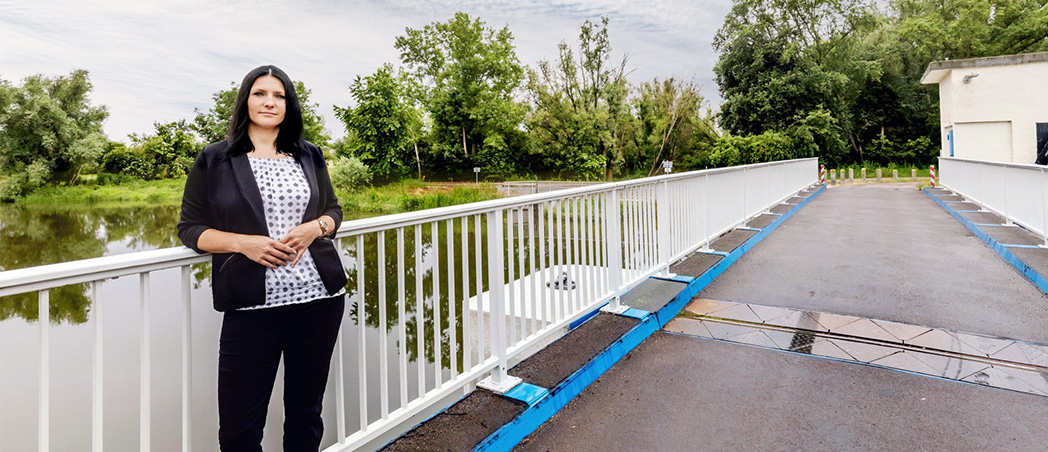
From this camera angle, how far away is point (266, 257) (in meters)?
1.46

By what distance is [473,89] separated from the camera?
38500 millimetres

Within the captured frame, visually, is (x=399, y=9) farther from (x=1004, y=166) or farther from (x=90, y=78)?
(x=1004, y=166)

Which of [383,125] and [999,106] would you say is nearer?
[999,106]

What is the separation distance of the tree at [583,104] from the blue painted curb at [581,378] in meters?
27.3

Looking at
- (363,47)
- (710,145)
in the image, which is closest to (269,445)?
(710,145)

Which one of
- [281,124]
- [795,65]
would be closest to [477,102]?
[795,65]

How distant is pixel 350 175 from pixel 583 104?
1744 centimetres

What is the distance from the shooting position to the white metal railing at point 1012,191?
229 inches

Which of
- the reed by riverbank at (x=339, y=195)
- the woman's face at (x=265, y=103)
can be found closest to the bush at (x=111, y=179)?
the reed by riverbank at (x=339, y=195)

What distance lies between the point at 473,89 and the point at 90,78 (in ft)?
124

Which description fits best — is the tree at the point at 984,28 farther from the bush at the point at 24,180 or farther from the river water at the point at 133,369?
the bush at the point at 24,180

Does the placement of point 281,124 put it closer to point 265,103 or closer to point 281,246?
point 265,103

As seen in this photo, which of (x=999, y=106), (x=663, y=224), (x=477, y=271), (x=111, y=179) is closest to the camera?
(x=477, y=271)

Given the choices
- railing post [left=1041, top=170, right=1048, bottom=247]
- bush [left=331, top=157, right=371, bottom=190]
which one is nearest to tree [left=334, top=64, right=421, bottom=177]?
bush [left=331, top=157, right=371, bottom=190]
